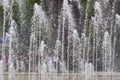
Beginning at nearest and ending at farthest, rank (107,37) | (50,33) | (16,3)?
1. (107,37)
2. (50,33)
3. (16,3)

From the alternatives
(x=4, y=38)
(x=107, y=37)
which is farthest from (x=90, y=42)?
(x=4, y=38)

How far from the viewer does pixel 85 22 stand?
15586mm

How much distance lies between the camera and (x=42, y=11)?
15289 mm

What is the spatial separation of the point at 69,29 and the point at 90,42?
0.82 metres

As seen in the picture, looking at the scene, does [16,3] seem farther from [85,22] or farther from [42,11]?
[85,22]

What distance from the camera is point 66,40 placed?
14.9 m

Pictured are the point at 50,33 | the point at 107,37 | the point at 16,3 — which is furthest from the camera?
the point at 16,3

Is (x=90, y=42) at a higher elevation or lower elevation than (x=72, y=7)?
lower

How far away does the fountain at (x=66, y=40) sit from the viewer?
13906 millimetres

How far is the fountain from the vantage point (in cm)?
1391

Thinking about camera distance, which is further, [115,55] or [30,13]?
[30,13]

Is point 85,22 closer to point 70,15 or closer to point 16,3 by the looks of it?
point 70,15

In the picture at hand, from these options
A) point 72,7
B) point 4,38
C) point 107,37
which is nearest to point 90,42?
point 107,37

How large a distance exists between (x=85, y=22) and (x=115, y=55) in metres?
1.65
